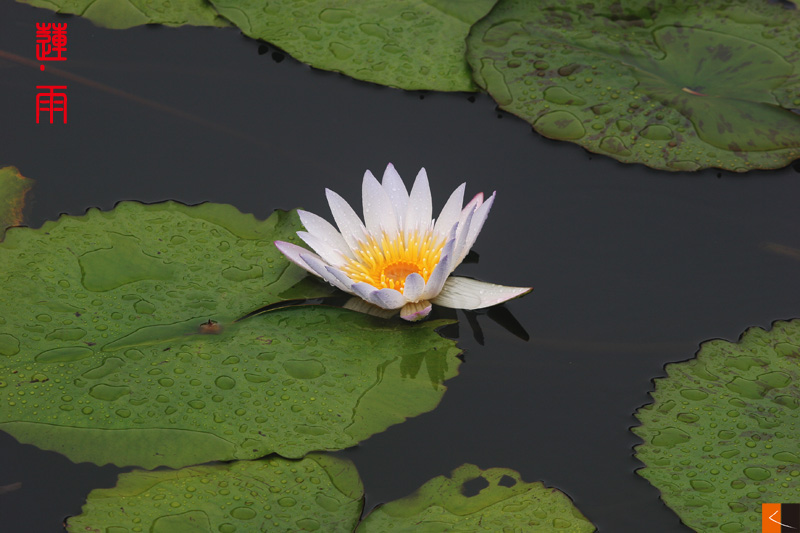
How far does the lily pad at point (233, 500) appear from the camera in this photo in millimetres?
2105

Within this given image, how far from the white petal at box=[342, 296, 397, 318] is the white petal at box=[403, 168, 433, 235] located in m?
0.33

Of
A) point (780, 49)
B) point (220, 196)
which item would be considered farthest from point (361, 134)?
point (780, 49)

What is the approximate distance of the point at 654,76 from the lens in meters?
3.51

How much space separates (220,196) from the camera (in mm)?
3232

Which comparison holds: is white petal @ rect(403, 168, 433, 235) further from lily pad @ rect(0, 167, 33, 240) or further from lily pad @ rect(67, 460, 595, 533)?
lily pad @ rect(0, 167, 33, 240)

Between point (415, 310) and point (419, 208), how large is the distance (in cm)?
43

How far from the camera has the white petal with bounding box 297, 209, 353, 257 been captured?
2.78 meters

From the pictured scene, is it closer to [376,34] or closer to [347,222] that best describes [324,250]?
[347,222]

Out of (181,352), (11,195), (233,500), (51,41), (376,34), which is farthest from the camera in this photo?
(51,41)

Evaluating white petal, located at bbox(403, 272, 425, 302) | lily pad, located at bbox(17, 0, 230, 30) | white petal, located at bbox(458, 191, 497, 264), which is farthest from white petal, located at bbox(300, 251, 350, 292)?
lily pad, located at bbox(17, 0, 230, 30)

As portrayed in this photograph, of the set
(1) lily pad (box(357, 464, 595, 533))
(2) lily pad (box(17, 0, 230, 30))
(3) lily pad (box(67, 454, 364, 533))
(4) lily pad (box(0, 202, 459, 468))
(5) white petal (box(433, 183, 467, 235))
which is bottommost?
(3) lily pad (box(67, 454, 364, 533))

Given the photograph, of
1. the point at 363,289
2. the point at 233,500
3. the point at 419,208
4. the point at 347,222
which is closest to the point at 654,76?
the point at 419,208

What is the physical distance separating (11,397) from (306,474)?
1007 mm

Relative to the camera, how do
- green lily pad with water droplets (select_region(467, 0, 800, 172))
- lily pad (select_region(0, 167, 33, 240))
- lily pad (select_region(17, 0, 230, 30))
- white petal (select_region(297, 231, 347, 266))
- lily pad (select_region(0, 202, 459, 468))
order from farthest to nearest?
1. lily pad (select_region(17, 0, 230, 30))
2. green lily pad with water droplets (select_region(467, 0, 800, 172))
3. lily pad (select_region(0, 167, 33, 240))
4. white petal (select_region(297, 231, 347, 266))
5. lily pad (select_region(0, 202, 459, 468))
